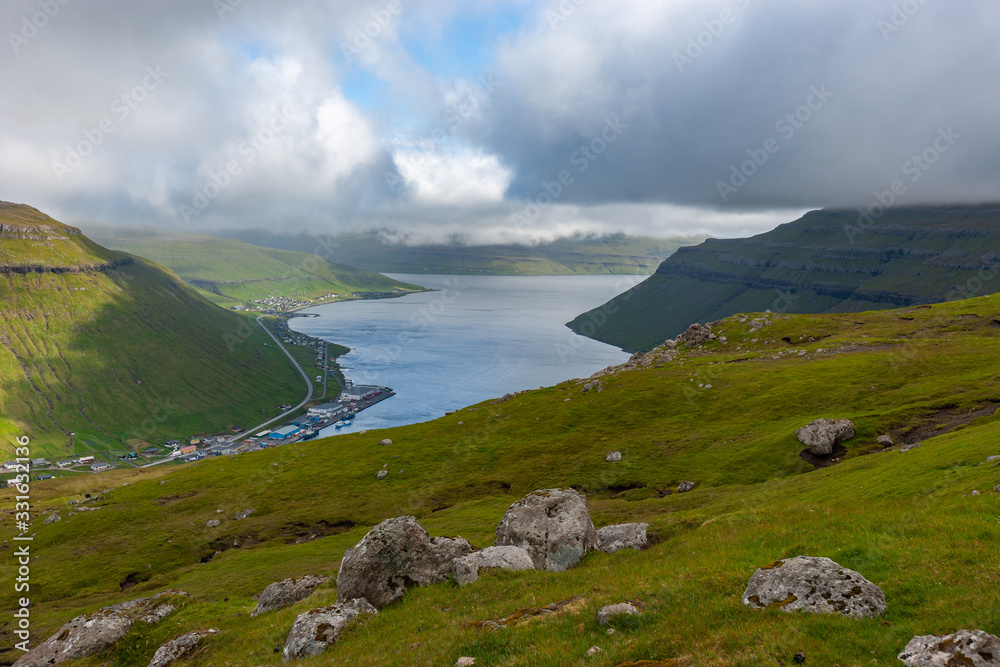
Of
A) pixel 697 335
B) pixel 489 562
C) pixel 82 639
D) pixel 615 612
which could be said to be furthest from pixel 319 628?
pixel 697 335

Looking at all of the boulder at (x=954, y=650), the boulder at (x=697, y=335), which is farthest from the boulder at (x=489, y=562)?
the boulder at (x=697, y=335)

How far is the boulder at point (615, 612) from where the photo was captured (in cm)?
1604

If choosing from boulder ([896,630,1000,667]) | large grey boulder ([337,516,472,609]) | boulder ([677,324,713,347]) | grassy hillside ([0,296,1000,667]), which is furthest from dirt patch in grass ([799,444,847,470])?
boulder ([677,324,713,347])

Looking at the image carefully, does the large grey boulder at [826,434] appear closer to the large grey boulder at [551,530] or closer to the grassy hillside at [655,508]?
the grassy hillside at [655,508]

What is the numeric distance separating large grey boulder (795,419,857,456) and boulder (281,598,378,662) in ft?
167

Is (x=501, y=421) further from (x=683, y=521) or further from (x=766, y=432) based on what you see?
(x=683, y=521)

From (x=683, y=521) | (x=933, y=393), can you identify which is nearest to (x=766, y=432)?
(x=933, y=393)

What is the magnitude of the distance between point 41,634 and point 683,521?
61.0 meters

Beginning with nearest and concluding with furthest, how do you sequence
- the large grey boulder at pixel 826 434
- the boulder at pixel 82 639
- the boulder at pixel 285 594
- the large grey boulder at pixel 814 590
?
1. the large grey boulder at pixel 814 590
2. the boulder at pixel 82 639
3. the boulder at pixel 285 594
4. the large grey boulder at pixel 826 434

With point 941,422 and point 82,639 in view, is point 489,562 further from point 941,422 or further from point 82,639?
point 941,422

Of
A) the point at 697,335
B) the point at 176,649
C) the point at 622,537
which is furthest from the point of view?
the point at 697,335

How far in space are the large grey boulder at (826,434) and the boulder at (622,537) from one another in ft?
112

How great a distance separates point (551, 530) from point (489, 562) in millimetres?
4621

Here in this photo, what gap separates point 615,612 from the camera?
16.2 meters
